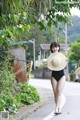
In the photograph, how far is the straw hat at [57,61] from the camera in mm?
11234

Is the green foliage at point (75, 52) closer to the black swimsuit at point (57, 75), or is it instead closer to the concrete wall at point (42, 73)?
the concrete wall at point (42, 73)

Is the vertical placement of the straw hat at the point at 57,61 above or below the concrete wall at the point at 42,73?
above

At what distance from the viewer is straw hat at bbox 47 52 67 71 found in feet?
36.9

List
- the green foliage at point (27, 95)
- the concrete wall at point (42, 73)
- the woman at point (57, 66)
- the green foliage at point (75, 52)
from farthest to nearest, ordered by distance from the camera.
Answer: the concrete wall at point (42, 73) < the green foliage at point (75, 52) < the green foliage at point (27, 95) < the woman at point (57, 66)

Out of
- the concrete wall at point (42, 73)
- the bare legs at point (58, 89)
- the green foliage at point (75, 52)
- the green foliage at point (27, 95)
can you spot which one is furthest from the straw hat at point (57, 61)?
the concrete wall at point (42, 73)

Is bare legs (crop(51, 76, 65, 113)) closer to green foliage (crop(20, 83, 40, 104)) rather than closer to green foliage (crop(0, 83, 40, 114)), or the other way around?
green foliage (crop(0, 83, 40, 114))

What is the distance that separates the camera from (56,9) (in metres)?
15.2

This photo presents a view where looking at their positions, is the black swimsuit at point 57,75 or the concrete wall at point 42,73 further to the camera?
the concrete wall at point 42,73

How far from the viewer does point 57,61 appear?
11305mm

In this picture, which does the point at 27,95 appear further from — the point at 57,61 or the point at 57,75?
the point at 57,61

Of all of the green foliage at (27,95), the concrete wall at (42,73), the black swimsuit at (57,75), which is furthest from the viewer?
the concrete wall at (42,73)

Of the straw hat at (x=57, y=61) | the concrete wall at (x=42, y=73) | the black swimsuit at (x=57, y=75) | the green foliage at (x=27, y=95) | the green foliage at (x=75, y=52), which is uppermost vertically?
the straw hat at (x=57, y=61)

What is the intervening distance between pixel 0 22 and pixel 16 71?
945 cm

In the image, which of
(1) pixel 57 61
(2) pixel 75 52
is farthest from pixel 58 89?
(2) pixel 75 52
